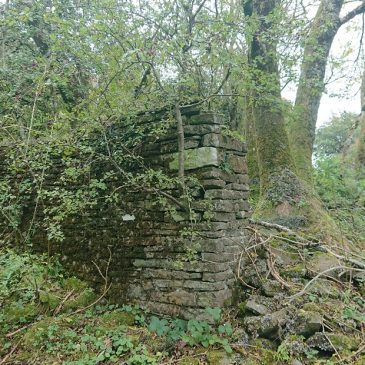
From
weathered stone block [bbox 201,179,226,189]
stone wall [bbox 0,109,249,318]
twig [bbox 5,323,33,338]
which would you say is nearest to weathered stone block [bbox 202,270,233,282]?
stone wall [bbox 0,109,249,318]

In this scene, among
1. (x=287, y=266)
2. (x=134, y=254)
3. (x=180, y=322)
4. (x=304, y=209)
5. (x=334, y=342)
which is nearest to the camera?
(x=334, y=342)

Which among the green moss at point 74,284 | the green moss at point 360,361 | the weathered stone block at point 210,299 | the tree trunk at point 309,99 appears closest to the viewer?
the green moss at point 360,361

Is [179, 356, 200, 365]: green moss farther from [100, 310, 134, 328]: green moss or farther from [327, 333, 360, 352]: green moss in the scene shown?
[327, 333, 360, 352]: green moss

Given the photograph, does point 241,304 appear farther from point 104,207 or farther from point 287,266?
point 104,207

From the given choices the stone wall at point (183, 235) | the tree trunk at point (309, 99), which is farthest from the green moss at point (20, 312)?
the tree trunk at point (309, 99)

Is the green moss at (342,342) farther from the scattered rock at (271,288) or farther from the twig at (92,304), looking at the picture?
the twig at (92,304)

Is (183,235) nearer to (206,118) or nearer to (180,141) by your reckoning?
(180,141)

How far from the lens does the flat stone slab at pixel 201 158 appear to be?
3150 mm

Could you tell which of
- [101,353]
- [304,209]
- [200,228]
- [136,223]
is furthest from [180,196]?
[304,209]

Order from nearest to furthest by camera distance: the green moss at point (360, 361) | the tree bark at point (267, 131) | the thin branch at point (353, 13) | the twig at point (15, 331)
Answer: the green moss at point (360, 361), the twig at point (15, 331), the tree bark at point (267, 131), the thin branch at point (353, 13)

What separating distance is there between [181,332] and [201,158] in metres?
1.63

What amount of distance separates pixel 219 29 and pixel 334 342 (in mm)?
3134

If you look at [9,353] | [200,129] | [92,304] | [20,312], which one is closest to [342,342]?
[200,129]

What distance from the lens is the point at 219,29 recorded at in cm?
336
